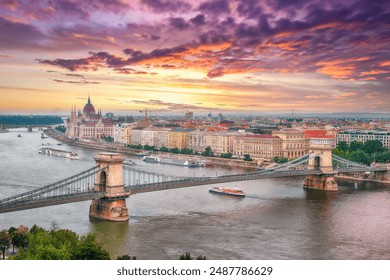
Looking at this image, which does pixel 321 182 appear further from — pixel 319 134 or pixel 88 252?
pixel 88 252

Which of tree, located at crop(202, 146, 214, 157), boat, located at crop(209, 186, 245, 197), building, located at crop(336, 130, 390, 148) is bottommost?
boat, located at crop(209, 186, 245, 197)

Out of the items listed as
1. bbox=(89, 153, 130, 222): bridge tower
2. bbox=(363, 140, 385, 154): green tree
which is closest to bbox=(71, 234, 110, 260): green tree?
bbox=(89, 153, 130, 222): bridge tower

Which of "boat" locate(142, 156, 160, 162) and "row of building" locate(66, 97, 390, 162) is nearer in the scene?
"row of building" locate(66, 97, 390, 162)

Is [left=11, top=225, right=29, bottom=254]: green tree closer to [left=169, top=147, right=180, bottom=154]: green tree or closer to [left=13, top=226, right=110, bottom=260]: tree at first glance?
[left=13, top=226, right=110, bottom=260]: tree
